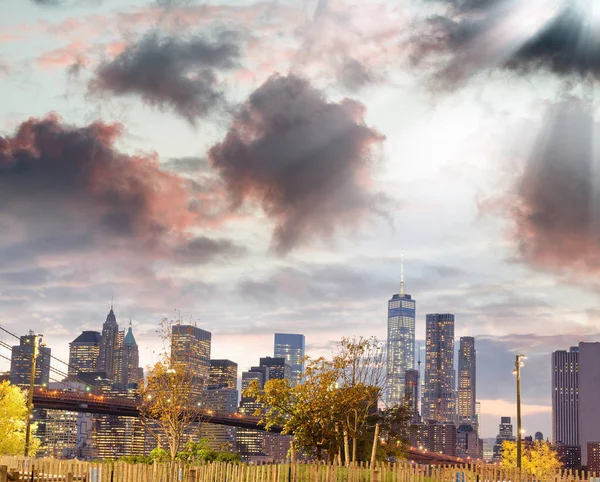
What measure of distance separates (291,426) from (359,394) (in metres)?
4.04

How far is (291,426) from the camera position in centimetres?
4612

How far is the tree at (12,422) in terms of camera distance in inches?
2308

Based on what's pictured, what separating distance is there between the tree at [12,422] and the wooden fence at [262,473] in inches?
1203

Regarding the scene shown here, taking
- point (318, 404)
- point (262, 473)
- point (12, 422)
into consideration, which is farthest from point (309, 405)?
point (12, 422)

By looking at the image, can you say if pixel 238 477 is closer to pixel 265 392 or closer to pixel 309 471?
pixel 309 471

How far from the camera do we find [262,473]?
28250mm

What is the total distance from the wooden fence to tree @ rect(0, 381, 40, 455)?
30552mm

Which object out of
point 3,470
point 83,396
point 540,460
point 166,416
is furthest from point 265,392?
point 83,396

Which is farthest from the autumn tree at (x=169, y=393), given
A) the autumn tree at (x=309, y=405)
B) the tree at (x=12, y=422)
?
the tree at (x=12, y=422)

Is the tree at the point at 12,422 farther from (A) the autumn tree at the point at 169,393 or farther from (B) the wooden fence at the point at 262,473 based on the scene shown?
(B) the wooden fence at the point at 262,473

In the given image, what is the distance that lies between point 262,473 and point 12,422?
3660 centimetres

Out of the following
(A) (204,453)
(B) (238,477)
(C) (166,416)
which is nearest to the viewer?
(B) (238,477)

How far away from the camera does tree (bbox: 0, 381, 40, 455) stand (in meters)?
58.6

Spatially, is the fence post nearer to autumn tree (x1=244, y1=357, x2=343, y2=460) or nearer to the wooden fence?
the wooden fence
